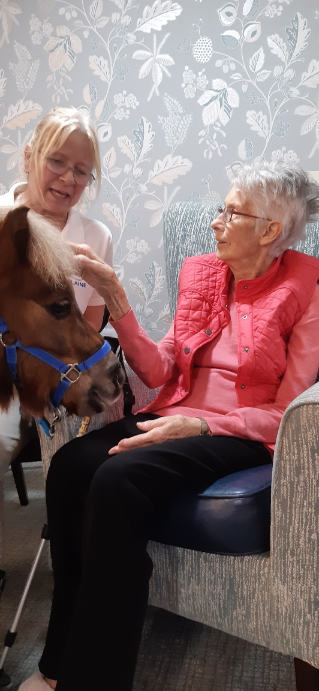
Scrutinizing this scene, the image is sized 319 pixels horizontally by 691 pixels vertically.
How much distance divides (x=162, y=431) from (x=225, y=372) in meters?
0.30

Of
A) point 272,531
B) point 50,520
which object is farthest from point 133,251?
point 272,531

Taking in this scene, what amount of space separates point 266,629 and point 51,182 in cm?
128

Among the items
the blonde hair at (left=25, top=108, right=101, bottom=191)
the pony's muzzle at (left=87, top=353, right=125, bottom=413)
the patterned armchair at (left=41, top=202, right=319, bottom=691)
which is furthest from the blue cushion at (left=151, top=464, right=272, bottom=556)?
the blonde hair at (left=25, top=108, right=101, bottom=191)

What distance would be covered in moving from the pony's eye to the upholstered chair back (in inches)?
33.5

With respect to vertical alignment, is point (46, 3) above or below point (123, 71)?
above

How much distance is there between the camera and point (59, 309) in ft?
3.67

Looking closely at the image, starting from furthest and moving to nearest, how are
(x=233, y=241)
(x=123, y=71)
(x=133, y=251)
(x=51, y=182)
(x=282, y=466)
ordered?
(x=133, y=251) < (x=123, y=71) < (x=51, y=182) < (x=233, y=241) < (x=282, y=466)

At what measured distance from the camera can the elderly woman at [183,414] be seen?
1.00m

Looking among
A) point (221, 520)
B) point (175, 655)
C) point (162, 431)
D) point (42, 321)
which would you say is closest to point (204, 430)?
point (162, 431)

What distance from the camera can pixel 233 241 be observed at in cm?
144

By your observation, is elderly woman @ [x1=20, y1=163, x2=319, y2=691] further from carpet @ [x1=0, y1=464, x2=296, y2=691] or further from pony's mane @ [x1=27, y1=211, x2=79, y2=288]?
carpet @ [x1=0, y1=464, x2=296, y2=691]

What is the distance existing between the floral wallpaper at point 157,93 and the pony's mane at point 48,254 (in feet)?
3.38

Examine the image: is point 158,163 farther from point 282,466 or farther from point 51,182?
point 282,466

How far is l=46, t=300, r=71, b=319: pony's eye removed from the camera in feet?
3.63
